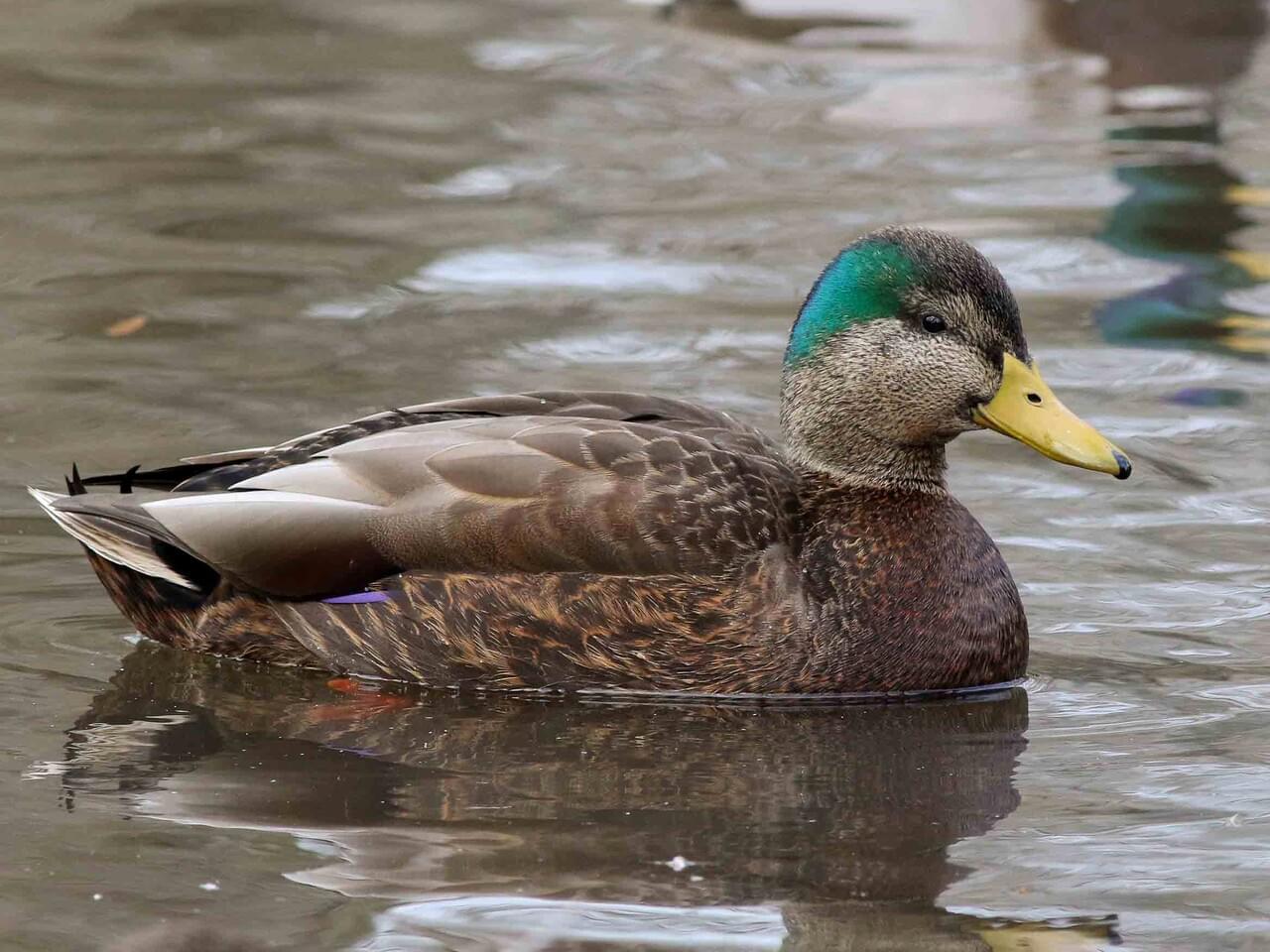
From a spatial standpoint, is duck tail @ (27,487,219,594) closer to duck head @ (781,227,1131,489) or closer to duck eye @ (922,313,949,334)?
duck head @ (781,227,1131,489)

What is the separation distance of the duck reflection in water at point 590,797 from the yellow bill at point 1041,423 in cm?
75

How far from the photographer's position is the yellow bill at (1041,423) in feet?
20.9

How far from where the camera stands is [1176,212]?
11.7 metres

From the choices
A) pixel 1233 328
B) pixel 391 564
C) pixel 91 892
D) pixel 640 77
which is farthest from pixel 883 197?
pixel 91 892

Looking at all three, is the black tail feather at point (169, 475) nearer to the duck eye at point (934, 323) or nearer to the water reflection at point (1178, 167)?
the duck eye at point (934, 323)

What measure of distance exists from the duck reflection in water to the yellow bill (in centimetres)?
75

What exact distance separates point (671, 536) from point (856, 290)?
903 mm

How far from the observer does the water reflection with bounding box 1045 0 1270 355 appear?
10.1 meters

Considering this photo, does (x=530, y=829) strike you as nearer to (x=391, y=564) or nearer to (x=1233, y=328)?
(x=391, y=564)

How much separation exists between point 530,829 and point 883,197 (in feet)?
22.3

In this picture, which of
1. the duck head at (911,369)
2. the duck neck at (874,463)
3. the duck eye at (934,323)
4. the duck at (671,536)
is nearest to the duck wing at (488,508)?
the duck at (671,536)

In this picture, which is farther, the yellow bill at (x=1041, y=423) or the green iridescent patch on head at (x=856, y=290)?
the green iridescent patch on head at (x=856, y=290)

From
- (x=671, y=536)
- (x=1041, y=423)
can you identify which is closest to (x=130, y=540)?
(x=671, y=536)

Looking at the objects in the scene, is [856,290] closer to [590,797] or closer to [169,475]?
[590,797]
